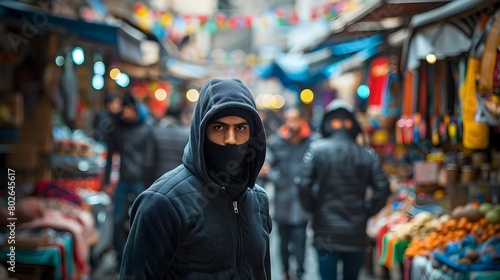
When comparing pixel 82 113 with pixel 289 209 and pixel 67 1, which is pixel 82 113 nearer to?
pixel 67 1

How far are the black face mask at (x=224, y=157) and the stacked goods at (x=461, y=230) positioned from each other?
3.03 meters

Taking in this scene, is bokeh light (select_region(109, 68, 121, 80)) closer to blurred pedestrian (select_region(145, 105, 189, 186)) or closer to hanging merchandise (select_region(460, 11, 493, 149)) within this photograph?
blurred pedestrian (select_region(145, 105, 189, 186))

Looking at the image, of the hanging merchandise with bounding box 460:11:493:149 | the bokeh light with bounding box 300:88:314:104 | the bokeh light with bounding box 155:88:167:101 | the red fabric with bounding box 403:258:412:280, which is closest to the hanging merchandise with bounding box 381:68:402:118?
the hanging merchandise with bounding box 460:11:493:149

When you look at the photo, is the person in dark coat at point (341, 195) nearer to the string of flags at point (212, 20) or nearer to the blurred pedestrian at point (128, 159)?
the blurred pedestrian at point (128, 159)

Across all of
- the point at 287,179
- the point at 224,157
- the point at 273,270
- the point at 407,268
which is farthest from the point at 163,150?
the point at 224,157

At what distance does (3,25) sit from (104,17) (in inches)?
184

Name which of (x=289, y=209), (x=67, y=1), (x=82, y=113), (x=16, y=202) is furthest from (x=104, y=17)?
(x=16, y=202)

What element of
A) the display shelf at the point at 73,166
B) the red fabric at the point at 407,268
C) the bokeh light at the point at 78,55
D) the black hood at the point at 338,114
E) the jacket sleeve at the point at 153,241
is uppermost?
the bokeh light at the point at 78,55

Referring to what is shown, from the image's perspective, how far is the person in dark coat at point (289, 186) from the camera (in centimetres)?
787

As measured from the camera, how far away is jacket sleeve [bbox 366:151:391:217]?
19.8 feet

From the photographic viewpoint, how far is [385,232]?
6914mm

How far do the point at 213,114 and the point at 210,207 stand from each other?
14.8 inches

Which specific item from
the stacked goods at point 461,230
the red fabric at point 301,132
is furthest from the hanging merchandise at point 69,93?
the stacked goods at point 461,230

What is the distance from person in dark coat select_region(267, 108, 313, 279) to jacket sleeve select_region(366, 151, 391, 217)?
6.00 ft
